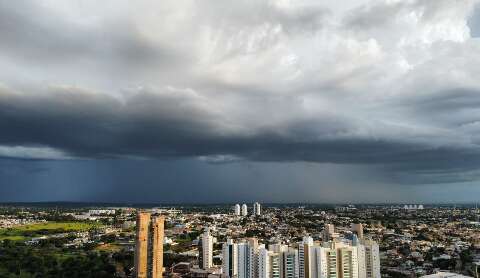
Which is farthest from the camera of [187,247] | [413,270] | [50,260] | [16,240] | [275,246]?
[16,240]

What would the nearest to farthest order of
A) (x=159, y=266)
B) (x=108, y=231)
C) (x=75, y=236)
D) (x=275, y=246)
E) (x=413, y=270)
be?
(x=159, y=266) → (x=275, y=246) → (x=413, y=270) → (x=75, y=236) → (x=108, y=231)

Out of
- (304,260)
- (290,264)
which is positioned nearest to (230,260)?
(290,264)

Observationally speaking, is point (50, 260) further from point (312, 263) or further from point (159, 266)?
point (312, 263)

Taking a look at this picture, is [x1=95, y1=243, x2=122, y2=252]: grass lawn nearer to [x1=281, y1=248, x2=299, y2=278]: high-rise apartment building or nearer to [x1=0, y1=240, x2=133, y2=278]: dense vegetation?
[x1=0, y1=240, x2=133, y2=278]: dense vegetation

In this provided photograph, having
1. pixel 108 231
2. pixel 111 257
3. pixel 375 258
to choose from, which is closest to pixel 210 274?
pixel 375 258

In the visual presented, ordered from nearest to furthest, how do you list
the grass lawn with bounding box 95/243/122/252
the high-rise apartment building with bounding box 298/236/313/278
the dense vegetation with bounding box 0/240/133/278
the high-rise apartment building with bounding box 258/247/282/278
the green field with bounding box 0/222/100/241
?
the high-rise apartment building with bounding box 298/236/313/278
the high-rise apartment building with bounding box 258/247/282/278
the dense vegetation with bounding box 0/240/133/278
the grass lawn with bounding box 95/243/122/252
the green field with bounding box 0/222/100/241

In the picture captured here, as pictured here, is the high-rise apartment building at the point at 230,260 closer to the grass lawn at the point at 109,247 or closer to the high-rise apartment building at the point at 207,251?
the high-rise apartment building at the point at 207,251

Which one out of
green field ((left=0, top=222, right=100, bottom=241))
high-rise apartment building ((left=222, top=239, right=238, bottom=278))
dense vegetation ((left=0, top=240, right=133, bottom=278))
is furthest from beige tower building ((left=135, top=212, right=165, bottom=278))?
green field ((left=0, top=222, right=100, bottom=241))

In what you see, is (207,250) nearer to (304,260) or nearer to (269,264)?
(269,264)
